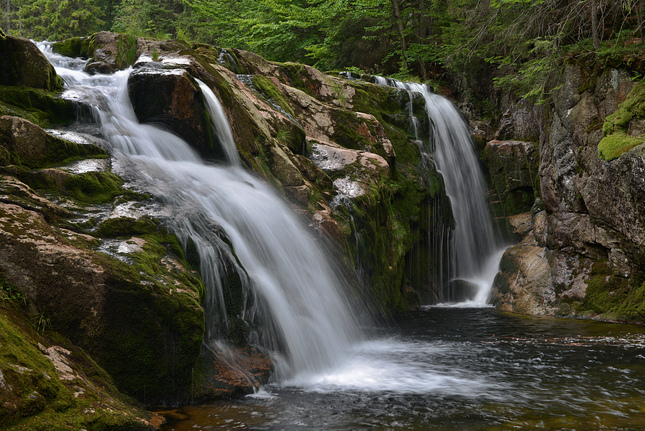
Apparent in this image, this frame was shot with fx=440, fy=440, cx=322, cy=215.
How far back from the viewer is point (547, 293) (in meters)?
9.50

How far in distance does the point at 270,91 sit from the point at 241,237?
5747 mm

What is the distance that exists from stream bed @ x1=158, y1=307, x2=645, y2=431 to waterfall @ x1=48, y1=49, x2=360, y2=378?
20.6 inches

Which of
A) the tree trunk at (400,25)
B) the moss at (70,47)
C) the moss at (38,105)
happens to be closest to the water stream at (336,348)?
the moss at (38,105)

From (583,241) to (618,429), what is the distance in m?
6.69

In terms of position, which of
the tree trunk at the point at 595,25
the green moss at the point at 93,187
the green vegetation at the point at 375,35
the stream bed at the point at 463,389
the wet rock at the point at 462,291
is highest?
the green vegetation at the point at 375,35

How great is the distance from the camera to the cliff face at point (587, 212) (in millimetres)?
7949

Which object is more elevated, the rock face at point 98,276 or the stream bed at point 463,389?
the rock face at point 98,276

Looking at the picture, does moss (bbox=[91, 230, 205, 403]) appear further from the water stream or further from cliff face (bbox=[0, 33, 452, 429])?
the water stream

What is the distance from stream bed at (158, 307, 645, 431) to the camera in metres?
3.60

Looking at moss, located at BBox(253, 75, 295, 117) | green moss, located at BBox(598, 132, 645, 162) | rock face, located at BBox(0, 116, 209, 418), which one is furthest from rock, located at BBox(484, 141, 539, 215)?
rock face, located at BBox(0, 116, 209, 418)

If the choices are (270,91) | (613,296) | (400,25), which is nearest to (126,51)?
(270,91)

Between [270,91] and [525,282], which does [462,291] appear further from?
[270,91]

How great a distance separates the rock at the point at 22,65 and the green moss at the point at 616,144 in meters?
9.55

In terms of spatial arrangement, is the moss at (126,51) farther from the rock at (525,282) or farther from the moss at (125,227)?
the rock at (525,282)
